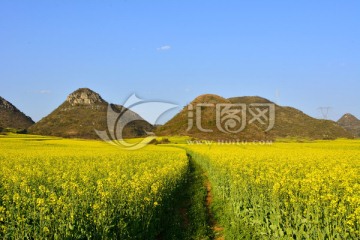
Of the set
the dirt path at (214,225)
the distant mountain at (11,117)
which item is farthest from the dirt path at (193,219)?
the distant mountain at (11,117)

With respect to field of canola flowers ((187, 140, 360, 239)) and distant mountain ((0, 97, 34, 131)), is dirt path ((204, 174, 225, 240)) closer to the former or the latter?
field of canola flowers ((187, 140, 360, 239))

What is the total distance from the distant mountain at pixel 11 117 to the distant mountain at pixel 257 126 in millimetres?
54163

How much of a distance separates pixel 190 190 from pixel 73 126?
104 meters

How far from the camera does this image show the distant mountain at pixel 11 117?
12161 cm

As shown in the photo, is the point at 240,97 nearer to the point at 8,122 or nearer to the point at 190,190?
the point at 8,122

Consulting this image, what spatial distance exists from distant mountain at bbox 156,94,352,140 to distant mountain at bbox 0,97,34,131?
178 ft

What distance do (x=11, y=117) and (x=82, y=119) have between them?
27247 mm

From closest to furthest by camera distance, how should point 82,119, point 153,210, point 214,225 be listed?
point 153,210 → point 214,225 → point 82,119

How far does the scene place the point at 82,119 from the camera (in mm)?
122500

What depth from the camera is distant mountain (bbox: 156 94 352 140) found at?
88.1 metres

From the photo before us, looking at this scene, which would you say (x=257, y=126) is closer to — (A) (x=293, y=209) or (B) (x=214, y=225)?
(B) (x=214, y=225)

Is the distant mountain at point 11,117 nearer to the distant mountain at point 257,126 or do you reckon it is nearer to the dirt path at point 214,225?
the distant mountain at point 257,126

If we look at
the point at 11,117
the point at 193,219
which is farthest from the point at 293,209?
the point at 11,117

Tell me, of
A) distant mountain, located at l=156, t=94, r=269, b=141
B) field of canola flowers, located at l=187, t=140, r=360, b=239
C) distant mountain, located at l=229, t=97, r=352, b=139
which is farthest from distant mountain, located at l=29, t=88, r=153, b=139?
field of canola flowers, located at l=187, t=140, r=360, b=239
